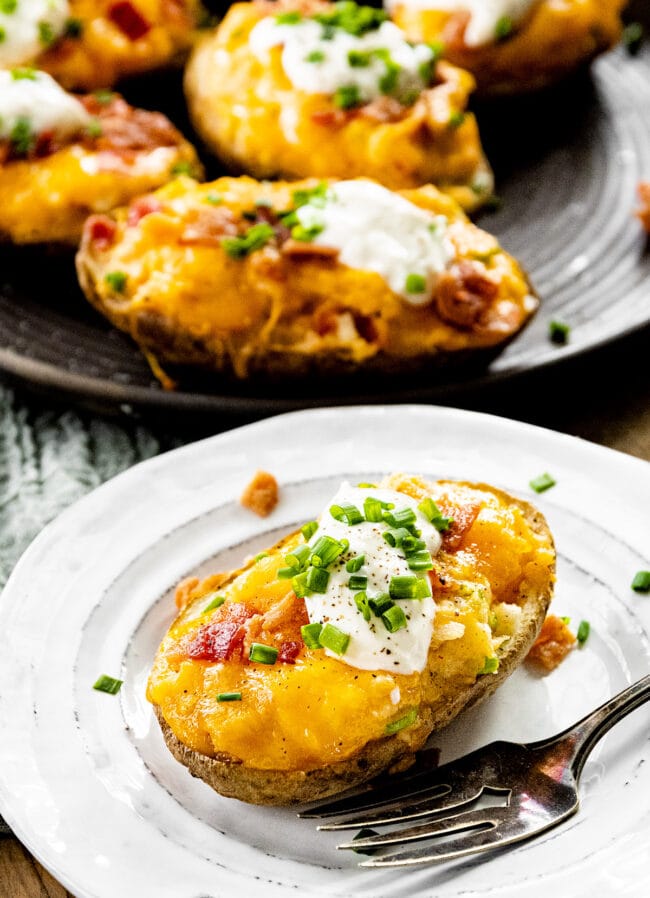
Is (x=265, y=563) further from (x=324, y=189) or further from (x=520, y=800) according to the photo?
(x=324, y=189)

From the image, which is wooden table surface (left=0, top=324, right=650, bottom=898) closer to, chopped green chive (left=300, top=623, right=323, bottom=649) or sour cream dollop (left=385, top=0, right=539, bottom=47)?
chopped green chive (left=300, top=623, right=323, bottom=649)

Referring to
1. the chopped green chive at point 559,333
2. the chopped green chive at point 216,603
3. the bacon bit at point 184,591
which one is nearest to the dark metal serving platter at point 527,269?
the chopped green chive at point 559,333

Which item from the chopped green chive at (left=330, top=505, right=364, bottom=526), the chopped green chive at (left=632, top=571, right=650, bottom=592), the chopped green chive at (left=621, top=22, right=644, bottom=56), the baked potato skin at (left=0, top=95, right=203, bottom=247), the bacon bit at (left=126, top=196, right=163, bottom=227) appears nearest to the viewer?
the chopped green chive at (left=330, top=505, right=364, bottom=526)

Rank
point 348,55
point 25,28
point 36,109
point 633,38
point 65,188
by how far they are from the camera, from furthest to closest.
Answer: point 633,38 → point 25,28 → point 348,55 → point 36,109 → point 65,188

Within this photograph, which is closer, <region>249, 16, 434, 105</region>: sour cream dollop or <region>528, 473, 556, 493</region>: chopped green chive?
<region>528, 473, 556, 493</region>: chopped green chive

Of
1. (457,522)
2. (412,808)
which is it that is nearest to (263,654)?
(412,808)

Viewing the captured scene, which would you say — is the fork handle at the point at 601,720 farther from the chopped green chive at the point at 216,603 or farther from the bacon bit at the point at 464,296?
the bacon bit at the point at 464,296

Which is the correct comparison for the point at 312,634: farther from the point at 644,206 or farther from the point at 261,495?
the point at 644,206

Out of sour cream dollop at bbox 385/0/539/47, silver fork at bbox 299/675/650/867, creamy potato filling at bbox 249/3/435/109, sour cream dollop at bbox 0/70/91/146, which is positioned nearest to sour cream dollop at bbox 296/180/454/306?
creamy potato filling at bbox 249/3/435/109
